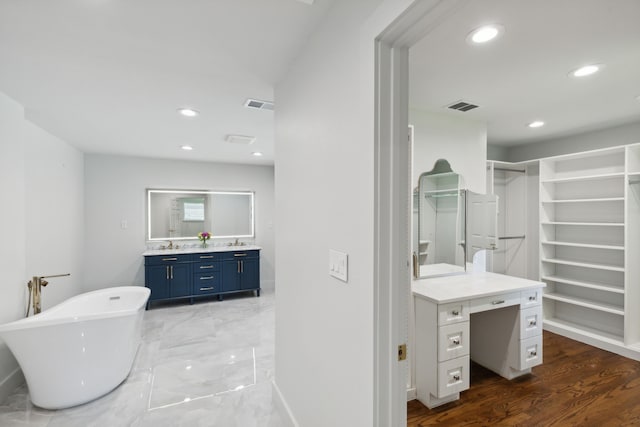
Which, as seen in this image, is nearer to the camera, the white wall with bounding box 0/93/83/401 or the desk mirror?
the white wall with bounding box 0/93/83/401

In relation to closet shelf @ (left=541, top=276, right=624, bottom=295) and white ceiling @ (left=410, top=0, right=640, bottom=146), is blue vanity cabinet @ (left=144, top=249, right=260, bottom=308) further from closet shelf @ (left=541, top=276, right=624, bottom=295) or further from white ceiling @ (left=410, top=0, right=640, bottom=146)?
closet shelf @ (left=541, top=276, right=624, bottom=295)

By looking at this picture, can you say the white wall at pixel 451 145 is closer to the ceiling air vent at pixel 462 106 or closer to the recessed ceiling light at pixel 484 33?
the ceiling air vent at pixel 462 106

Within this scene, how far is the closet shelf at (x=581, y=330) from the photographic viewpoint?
122 inches

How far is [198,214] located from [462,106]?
431 centimetres

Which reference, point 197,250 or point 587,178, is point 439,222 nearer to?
point 587,178

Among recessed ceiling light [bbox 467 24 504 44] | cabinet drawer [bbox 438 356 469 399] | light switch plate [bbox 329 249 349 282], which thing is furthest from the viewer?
cabinet drawer [bbox 438 356 469 399]

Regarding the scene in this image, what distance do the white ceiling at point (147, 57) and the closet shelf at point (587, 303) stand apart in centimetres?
393

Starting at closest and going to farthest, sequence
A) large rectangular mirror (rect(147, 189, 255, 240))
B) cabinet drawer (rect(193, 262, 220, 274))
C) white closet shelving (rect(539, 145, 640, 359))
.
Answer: white closet shelving (rect(539, 145, 640, 359)) → cabinet drawer (rect(193, 262, 220, 274)) → large rectangular mirror (rect(147, 189, 255, 240))

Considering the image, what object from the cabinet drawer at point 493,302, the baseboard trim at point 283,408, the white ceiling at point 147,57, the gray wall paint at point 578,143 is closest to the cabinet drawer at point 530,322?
the cabinet drawer at point 493,302

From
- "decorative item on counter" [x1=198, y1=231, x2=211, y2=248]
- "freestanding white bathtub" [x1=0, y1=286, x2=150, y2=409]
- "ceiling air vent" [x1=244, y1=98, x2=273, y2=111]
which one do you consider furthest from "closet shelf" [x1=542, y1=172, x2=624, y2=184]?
"decorative item on counter" [x1=198, y1=231, x2=211, y2=248]

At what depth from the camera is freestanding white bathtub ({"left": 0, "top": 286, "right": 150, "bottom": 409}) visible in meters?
2.05

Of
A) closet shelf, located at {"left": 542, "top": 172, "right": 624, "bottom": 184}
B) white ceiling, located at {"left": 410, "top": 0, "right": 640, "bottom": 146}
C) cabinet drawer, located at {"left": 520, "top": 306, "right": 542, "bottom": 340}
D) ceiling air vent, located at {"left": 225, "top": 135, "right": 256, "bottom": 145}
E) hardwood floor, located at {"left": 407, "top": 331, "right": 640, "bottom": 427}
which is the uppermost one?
white ceiling, located at {"left": 410, "top": 0, "right": 640, "bottom": 146}

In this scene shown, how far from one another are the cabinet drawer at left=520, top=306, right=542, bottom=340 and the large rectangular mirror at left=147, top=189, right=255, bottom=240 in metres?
4.24

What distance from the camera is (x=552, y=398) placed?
2.30m
